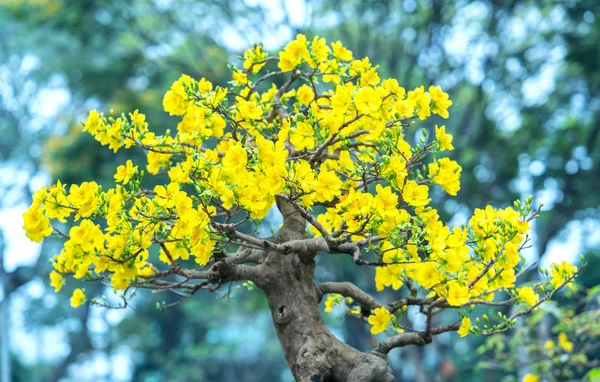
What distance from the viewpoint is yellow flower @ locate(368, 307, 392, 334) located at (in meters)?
2.24

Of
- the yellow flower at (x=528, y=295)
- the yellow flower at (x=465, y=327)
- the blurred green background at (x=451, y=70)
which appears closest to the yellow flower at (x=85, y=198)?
the yellow flower at (x=465, y=327)

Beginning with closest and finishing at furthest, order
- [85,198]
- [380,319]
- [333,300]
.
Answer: [85,198] < [380,319] < [333,300]

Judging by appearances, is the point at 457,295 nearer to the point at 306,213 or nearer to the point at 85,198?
the point at 306,213

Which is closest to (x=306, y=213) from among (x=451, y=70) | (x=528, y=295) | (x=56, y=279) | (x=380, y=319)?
(x=380, y=319)

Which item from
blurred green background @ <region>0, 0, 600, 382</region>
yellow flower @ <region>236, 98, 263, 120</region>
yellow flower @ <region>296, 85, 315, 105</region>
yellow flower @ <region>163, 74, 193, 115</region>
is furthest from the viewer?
blurred green background @ <region>0, 0, 600, 382</region>

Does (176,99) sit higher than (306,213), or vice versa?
(176,99)

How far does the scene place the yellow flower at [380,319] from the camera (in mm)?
2240

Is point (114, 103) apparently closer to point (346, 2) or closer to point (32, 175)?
point (346, 2)

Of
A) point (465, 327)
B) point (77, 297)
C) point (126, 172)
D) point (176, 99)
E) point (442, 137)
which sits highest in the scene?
point (176, 99)

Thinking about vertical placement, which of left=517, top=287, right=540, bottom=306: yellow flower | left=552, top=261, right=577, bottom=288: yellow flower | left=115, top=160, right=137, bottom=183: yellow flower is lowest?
left=517, top=287, right=540, bottom=306: yellow flower

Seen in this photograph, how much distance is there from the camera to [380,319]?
226 centimetres

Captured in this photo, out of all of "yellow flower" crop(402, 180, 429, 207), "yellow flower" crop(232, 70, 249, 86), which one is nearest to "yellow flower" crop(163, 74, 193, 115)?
"yellow flower" crop(232, 70, 249, 86)

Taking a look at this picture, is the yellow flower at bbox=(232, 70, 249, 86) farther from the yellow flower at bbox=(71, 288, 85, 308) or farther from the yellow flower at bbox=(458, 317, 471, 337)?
the yellow flower at bbox=(458, 317, 471, 337)

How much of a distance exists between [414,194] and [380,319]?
0.49 m
